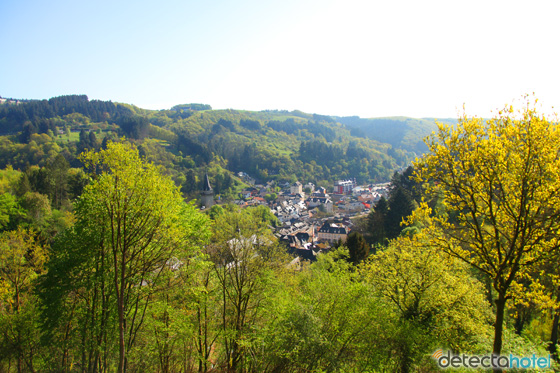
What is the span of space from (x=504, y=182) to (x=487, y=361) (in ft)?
18.6

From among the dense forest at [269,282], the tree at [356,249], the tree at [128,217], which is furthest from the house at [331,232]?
the tree at [128,217]

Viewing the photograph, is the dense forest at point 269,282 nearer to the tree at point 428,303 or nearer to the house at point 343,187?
the tree at point 428,303

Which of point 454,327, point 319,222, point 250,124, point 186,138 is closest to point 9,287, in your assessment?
point 454,327

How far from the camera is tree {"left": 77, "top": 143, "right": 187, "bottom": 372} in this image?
794 cm

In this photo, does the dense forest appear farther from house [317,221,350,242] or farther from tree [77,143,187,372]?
house [317,221,350,242]

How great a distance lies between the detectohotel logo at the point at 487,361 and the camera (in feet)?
24.5

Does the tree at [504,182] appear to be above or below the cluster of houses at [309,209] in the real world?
above

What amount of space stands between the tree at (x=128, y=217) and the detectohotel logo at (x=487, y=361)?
30.2ft

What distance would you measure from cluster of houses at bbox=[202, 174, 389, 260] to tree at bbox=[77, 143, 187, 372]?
34.9 metres

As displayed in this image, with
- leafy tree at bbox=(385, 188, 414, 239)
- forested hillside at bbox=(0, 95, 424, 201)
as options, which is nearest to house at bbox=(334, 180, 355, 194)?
forested hillside at bbox=(0, 95, 424, 201)

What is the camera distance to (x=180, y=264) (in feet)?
35.6

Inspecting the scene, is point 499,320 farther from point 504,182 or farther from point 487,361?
point 487,361

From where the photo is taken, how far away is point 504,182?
603cm

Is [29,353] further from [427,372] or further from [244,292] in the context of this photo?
[427,372]
